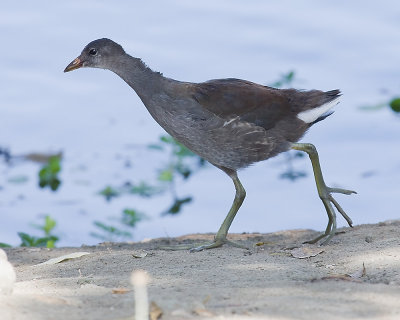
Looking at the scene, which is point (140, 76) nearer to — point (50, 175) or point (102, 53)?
point (102, 53)

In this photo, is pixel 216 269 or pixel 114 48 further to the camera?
pixel 114 48

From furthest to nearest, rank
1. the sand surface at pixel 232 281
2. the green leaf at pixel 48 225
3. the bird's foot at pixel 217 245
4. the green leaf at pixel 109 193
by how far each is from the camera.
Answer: the green leaf at pixel 109 193
the green leaf at pixel 48 225
the bird's foot at pixel 217 245
the sand surface at pixel 232 281

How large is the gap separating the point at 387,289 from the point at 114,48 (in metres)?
2.67

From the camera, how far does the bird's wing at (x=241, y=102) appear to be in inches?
222

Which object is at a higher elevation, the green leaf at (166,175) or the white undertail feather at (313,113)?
the white undertail feather at (313,113)

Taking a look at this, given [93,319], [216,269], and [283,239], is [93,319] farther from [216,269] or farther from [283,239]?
[283,239]

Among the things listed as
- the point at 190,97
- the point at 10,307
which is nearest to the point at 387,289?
the point at 10,307

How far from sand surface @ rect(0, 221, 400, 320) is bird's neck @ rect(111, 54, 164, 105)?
1.01 meters

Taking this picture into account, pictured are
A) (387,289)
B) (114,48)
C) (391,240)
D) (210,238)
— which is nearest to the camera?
(387,289)

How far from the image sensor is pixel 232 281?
4410mm

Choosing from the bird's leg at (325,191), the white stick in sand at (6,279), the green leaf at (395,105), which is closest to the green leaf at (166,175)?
the green leaf at (395,105)

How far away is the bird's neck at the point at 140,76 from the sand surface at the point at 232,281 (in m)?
1.01

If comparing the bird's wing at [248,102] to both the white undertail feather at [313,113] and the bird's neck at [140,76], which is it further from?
the bird's neck at [140,76]

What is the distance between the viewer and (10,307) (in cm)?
370
